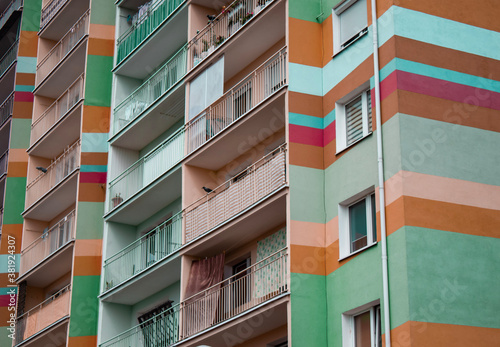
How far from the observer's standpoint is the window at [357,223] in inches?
934

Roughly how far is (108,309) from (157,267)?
4.07 metres

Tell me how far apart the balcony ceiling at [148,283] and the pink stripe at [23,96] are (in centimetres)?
1571

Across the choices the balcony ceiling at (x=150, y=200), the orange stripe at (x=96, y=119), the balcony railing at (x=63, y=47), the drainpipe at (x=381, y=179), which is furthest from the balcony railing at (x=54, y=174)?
the drainpipe at (x=381, y=179)

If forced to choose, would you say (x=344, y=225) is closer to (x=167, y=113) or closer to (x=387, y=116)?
(x=387, y=116)

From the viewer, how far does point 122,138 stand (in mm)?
35844

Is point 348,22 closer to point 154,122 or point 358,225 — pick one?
point 358,225

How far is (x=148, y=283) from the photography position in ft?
105

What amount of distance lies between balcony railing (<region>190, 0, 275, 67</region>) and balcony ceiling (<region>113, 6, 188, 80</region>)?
5.90 ft

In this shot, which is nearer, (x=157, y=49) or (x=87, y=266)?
(x=87, y=266)

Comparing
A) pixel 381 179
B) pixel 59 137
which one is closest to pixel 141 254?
pixel 59 137

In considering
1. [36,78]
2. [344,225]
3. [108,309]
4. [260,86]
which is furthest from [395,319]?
[36,78]

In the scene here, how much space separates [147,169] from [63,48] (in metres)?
12.6

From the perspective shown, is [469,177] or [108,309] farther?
[108,309]

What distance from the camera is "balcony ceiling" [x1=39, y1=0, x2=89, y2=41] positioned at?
4312 cm
